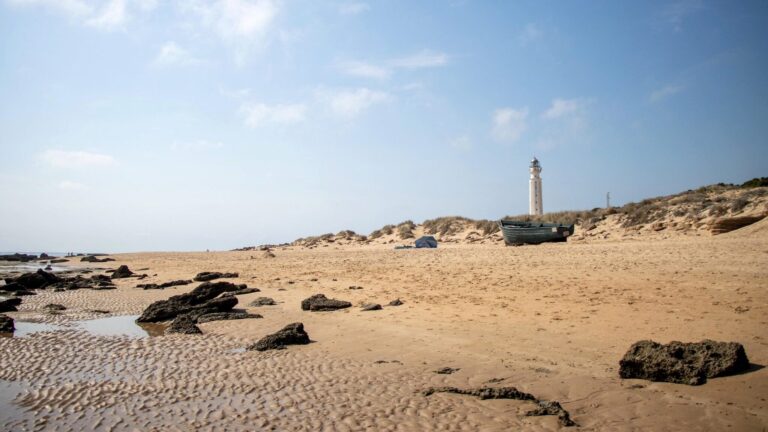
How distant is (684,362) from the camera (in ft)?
18.2

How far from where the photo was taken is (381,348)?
7758 millimetres

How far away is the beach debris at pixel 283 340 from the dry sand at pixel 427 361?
249 millimetres

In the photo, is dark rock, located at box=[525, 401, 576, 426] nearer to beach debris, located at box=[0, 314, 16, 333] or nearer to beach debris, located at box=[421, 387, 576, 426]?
beach debris, located at box=[421, 387, 576, 426]

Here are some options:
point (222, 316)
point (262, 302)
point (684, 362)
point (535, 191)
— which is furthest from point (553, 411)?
point (535, 191)

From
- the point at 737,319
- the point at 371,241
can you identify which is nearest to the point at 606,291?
the point at 737,319

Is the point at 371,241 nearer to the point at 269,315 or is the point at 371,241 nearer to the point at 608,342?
the point at 269,315

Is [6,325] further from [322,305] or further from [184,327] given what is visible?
[322,305]

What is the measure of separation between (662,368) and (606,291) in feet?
18.9

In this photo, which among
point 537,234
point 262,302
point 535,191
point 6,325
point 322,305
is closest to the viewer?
point 6,325

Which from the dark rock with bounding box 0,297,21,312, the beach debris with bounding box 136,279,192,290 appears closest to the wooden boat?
the beach debris with bounding box 136,279,192,290

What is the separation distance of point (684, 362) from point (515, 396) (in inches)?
83.6

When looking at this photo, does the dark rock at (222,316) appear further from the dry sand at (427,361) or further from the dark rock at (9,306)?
the dark rock at (9,306)

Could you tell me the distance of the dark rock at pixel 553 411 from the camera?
456 cm

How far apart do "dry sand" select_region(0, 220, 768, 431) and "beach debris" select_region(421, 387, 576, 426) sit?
114 mm
